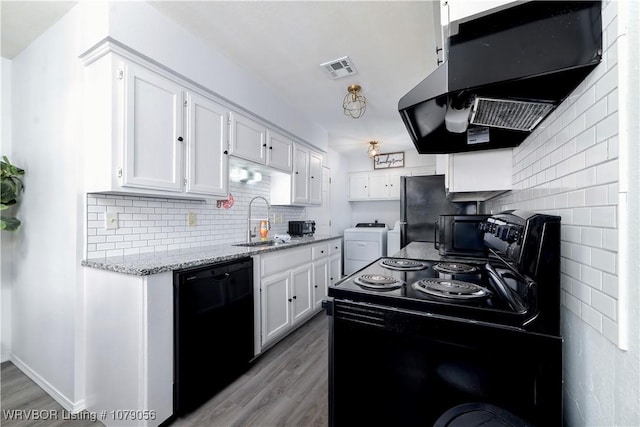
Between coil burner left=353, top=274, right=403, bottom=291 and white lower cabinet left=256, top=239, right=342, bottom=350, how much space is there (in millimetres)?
1199

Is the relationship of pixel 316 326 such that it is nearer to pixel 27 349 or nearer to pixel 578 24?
pixel 27 349

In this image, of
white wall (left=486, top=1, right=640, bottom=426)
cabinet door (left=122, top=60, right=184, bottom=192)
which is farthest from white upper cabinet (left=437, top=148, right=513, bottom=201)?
cabinet door (left=122, top=60, right=184, bottom=192)

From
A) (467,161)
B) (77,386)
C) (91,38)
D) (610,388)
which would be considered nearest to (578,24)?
(610,388)

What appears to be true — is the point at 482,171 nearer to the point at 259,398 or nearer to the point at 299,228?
the point at 259,398

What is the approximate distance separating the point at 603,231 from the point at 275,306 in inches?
83.9

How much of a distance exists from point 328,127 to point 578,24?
329 centimetres

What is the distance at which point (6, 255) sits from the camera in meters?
2.10

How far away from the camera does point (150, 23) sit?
1.70m

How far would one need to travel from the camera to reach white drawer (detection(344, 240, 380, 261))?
4.80 metres

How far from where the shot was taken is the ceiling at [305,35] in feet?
5.52

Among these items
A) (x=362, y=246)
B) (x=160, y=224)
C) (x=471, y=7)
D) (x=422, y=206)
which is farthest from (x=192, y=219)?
(x=362, y=246)

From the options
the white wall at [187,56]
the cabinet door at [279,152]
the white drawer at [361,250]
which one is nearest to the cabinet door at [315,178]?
the cabinet door at [279,152]

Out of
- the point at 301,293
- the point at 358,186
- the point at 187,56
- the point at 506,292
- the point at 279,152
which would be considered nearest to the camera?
the point at 506,292

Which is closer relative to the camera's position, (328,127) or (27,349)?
(27,349)
